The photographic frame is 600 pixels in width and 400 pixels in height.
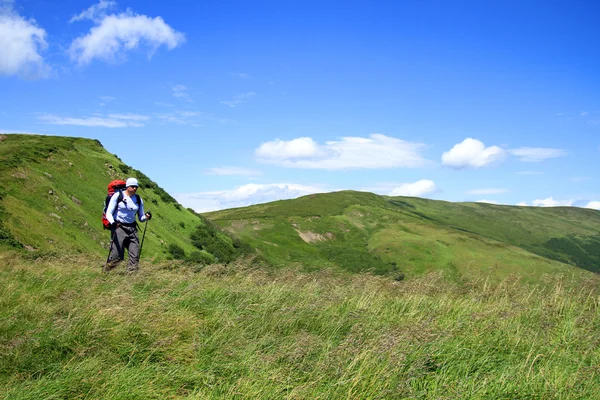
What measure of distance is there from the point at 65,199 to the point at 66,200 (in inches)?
6.0

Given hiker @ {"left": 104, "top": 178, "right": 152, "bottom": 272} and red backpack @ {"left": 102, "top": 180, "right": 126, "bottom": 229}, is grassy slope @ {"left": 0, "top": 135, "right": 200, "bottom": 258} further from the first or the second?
hiker @ {"left": 104, "top": 178, "right": 152, "bottom": 272}

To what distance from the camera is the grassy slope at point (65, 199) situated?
2667cm

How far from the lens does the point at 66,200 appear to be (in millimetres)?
33344

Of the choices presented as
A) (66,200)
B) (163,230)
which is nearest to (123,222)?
(66,200)

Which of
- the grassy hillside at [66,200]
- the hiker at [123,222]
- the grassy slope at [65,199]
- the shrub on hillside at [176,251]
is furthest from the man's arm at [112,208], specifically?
the shrub on hillside at [176,251]

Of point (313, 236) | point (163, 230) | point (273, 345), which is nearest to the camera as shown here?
point (273, 345)

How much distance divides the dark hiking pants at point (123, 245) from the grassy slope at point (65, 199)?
10.8m

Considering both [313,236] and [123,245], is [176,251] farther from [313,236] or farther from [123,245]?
[313,236]

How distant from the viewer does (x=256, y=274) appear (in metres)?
11.0

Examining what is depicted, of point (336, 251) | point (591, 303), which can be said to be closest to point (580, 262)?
point (336, 251)

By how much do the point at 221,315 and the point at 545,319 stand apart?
6.26m

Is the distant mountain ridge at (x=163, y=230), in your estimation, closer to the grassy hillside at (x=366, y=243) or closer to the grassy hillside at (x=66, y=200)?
the grassy hillside at (x=66, y=200)

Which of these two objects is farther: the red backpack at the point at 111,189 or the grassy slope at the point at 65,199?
the grassy slope at the point at 65,199

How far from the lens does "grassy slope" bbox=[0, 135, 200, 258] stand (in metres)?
26.7
